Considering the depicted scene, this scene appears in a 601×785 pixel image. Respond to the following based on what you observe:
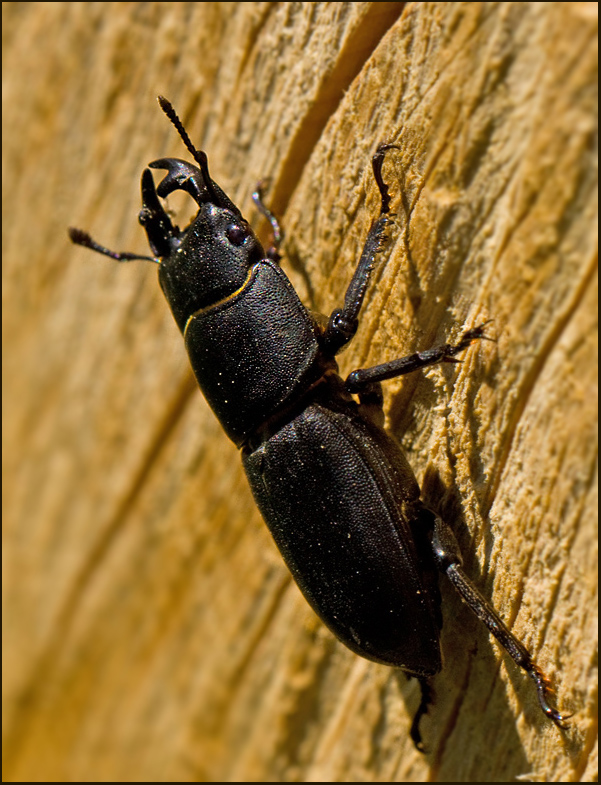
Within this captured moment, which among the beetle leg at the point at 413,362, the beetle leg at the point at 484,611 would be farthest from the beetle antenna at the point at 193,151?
the beetle leg at the point at 484,611

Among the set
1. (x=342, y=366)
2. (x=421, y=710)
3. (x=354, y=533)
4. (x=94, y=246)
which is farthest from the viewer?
(x=94, y=246)

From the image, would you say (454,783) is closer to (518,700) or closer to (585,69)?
(518,700)

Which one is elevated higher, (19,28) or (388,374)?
(19,28)

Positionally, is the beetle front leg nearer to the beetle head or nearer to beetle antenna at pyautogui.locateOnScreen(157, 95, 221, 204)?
the beetle head

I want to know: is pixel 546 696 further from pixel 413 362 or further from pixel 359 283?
pixel 359 283

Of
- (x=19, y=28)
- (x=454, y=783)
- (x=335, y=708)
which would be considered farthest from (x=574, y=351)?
(x=19, y=28)

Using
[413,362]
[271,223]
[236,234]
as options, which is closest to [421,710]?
[413,362]
